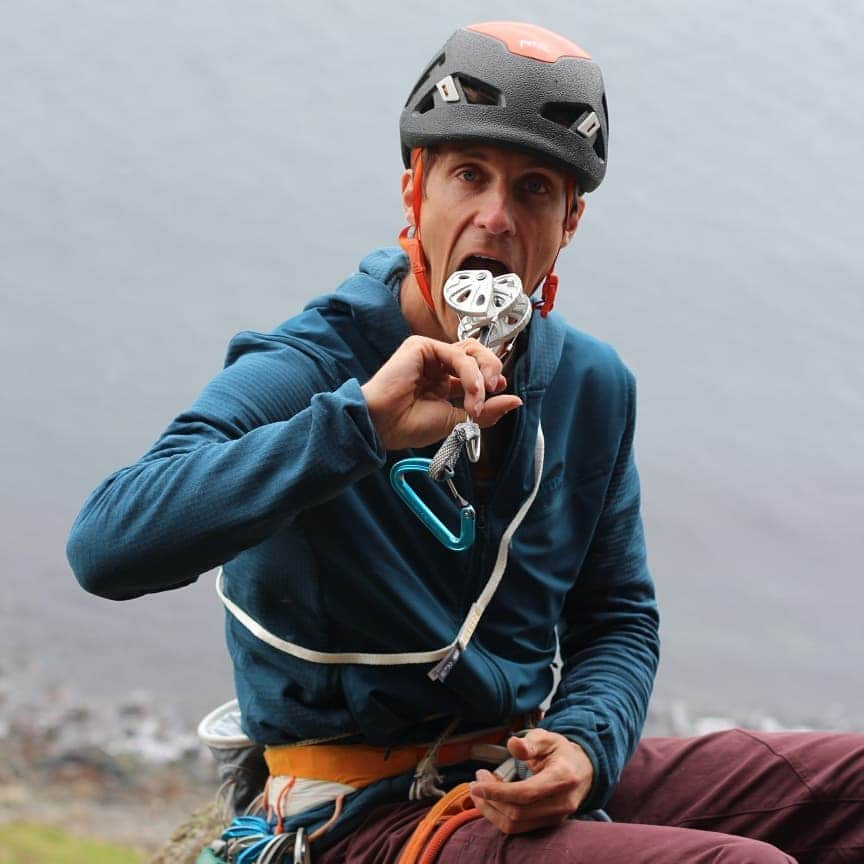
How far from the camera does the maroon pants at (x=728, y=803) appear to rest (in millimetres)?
1779

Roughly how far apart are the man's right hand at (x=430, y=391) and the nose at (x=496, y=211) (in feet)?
0.96

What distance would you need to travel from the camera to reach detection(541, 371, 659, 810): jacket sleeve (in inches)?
80.0

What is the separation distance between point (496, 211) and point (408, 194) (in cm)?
21

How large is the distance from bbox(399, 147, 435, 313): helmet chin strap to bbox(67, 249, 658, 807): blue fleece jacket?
0.05 metres

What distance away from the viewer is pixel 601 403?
210 centimetres

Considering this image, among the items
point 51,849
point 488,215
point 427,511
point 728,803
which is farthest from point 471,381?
point 51,849

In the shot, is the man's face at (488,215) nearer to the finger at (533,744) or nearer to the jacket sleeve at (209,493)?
the jacket sleeve at (209,493)

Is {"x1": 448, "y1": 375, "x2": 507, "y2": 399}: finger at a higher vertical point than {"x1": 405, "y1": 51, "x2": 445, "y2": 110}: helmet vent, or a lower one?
lower

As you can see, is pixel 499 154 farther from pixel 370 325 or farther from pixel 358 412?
pixel 358 412

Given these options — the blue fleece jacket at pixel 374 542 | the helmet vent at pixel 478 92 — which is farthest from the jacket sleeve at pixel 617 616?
the helmet vent at pixel 478 92

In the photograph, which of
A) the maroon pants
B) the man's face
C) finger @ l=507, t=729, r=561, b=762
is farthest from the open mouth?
the maroon pants

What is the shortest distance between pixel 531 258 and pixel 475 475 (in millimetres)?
317

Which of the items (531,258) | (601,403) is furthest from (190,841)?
(531,258)

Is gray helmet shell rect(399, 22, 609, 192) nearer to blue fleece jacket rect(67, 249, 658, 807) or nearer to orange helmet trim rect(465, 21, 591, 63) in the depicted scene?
orange helmet trim rect(465, 21, 591, 63)
